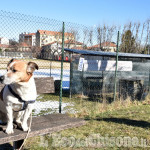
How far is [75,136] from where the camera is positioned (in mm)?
3953

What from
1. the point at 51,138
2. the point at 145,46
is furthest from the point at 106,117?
the point at 145,46

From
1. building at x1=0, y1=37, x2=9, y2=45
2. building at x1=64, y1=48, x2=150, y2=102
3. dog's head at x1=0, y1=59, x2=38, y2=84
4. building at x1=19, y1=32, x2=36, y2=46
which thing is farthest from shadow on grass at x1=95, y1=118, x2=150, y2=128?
dog's head at x1=0, y1=59, x2=38, y2=84

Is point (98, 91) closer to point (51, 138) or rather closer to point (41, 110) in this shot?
point (41, 110)

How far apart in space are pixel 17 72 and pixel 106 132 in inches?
106

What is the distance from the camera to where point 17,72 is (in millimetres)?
2238

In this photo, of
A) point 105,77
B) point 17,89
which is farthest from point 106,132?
point 105,77

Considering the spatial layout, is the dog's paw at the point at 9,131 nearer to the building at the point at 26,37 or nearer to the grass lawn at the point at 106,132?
the grass lawn at the point at 106,132

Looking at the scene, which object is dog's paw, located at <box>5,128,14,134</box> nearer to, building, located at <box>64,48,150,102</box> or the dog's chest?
the dog's chest

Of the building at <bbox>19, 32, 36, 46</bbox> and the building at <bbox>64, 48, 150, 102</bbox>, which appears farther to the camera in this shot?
the building at <bbox>64, 48, 150, 102</bbox>

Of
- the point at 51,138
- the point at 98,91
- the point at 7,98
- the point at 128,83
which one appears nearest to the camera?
the point at 7,98

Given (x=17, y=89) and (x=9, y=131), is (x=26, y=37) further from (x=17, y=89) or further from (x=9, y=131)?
(x=9, y=131)

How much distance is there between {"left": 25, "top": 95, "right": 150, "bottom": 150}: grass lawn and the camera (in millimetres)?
3590

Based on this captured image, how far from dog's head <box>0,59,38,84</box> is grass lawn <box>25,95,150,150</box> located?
171cm

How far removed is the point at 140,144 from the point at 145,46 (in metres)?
25.6
